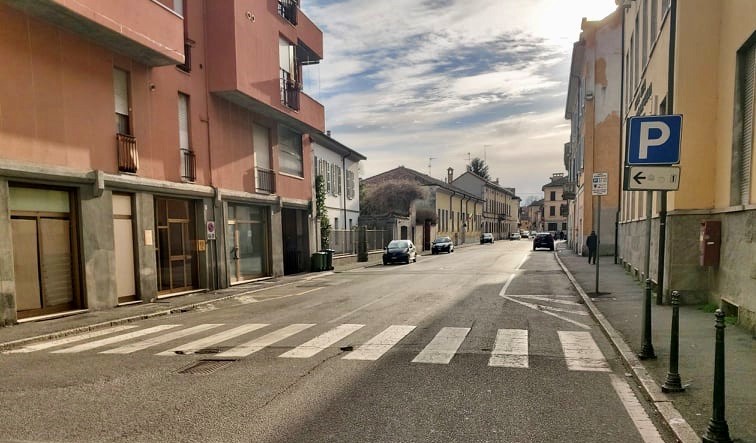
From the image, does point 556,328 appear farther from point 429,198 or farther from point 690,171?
point 429,198

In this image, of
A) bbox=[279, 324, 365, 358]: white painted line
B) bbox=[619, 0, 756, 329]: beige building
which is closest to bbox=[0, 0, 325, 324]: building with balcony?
bbox=[279, 324, 365, 358]: white painted line

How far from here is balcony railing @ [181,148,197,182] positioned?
1546cm

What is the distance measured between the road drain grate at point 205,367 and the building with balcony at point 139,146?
241 inches

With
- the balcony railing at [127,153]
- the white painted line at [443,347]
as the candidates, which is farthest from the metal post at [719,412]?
the balcony railing at [127,153]

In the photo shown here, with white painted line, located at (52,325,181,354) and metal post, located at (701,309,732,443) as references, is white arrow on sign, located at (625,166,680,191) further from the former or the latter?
white painted line, located at (52,325,181,354)

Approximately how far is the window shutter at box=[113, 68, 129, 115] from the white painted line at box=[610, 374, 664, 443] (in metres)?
13.4

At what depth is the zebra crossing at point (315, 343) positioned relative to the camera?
6.83 m

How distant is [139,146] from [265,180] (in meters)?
7.11

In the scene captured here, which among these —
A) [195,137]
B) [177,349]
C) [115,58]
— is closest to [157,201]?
[195,137]

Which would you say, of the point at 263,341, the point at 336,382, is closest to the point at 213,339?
the point at 263,341

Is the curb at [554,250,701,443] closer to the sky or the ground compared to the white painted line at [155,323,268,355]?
closer to the sky

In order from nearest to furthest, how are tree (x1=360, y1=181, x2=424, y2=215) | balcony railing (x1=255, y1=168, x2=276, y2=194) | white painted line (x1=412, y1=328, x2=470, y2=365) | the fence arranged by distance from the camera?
1. white painted line (x1=412, y1=328, x2=470, y2=365)
2. balcony railing (x1=255, y1=168, x2=276, y2=194)
3. the fence
4. tree (x1=360, y1=181, x2=424, y2=215)

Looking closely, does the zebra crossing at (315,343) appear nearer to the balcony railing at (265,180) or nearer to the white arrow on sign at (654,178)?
the white arrow on sign at (654,178)

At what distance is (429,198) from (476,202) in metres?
24.9
